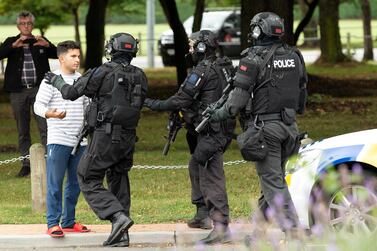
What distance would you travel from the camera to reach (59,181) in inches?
389

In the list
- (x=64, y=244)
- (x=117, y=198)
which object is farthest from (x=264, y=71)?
(x=64, y=244)

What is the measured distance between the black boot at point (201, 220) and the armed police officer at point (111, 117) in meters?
0.91

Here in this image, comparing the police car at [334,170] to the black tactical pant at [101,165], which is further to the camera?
the black tactical pant at [101,165]

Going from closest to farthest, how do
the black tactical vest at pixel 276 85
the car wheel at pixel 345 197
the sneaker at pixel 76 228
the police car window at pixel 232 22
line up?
the car wheel at pixel 345 197 → the black tactical vest at pixel 276 85 → the sneaker at pixel 76 228 → the police car window at pixel 232 22

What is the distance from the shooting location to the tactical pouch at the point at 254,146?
29.0ft

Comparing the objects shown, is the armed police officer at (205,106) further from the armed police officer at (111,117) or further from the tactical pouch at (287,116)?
the tactical pouch at (287,116)

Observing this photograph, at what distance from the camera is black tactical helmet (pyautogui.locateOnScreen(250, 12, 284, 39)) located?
896 cm

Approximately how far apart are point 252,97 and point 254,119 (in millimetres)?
179

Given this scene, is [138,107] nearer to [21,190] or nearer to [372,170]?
[372,170]

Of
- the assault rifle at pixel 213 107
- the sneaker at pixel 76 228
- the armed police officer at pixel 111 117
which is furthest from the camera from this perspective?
the sneaker at pixel 76 228


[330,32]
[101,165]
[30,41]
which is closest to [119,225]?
[101,165]

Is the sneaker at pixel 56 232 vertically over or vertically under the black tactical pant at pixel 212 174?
under

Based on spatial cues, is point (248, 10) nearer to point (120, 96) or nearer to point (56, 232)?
point (56, 232)

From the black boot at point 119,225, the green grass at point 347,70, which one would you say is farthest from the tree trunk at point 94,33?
the black boot at point 119,225
